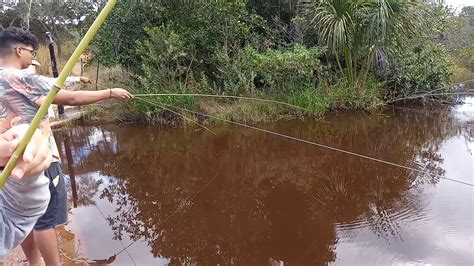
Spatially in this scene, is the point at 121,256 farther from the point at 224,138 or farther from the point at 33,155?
the point at 224,138

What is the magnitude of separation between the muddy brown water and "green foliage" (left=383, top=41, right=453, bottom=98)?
1773mm

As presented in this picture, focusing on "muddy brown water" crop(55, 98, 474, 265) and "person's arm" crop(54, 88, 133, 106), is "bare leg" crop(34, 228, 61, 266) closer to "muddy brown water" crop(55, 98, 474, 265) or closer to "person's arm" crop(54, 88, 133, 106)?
"person's arm" crop(54, 88, 133, 106)

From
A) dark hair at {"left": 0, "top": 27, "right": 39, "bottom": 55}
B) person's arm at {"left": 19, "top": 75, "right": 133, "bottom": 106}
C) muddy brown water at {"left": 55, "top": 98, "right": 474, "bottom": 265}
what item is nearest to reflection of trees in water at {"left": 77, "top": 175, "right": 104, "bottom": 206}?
muddy brown water at {"left": 55, "top": 98, "right": 474, "bottom": 265}

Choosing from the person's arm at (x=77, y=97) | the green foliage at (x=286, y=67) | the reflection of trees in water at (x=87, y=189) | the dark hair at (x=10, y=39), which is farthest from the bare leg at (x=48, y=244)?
the green foliage at (x=286, y=67)

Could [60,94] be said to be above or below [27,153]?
below

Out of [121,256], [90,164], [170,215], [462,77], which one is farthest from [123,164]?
[462,77]

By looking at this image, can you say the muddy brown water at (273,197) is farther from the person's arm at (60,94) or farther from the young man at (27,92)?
the person's arm at (60,94)

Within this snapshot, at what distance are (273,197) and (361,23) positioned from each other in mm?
5220

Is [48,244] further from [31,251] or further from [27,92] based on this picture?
[27,92]

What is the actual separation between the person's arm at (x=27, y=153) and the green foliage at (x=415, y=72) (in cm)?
896

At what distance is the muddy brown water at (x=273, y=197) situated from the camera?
326 centimetres

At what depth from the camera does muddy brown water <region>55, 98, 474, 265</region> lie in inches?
128

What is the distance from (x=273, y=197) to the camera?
172 inches

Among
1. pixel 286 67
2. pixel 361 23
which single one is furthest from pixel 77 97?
pixel 361 23
